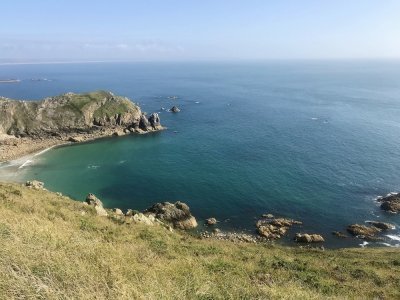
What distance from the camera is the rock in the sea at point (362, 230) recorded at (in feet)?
184

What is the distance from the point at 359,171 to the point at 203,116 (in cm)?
7610

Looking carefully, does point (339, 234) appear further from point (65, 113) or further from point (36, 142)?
point (65, 113)

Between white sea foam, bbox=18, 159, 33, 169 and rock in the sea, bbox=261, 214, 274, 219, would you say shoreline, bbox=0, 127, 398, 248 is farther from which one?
rock in the sea, bbox=261, 214, 274, 219

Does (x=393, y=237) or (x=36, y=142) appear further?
(x=36, y=142)

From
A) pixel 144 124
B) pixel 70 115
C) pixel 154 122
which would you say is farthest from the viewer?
pixel 154 122

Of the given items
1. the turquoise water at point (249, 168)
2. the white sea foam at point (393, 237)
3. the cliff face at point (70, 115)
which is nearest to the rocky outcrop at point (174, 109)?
the turquoise water at point (249, 168)

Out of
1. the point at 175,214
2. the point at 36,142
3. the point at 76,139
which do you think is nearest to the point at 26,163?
the point at 36,142

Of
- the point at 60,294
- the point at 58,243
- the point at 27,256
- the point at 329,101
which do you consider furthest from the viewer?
the point at 329,101

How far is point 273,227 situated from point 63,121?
266 ft

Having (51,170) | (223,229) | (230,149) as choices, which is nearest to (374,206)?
(223,229)

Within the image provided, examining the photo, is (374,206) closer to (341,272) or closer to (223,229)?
(223,229)

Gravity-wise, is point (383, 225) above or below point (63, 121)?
below

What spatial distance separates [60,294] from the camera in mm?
9016

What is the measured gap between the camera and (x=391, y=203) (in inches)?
2522
